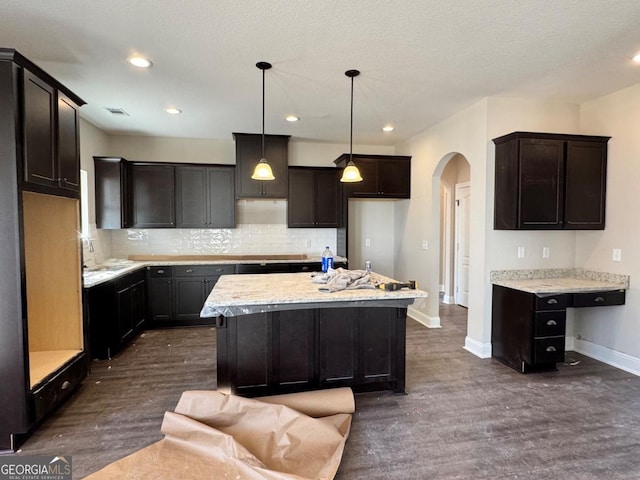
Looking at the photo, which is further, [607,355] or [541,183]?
[607,355]

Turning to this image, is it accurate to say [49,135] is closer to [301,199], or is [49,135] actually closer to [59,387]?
[59,387]

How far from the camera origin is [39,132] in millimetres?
2332

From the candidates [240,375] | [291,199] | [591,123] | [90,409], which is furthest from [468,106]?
[90,409]

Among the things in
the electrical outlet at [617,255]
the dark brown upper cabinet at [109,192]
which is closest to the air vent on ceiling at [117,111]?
the dark brown upper cabinet at [109,192]

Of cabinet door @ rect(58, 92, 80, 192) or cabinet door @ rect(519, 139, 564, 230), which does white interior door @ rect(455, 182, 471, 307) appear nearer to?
cabinet door @ rect(519, 139, 564, 230)

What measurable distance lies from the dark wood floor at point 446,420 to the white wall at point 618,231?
0.31 m

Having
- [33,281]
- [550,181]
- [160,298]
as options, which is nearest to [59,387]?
[33,281]

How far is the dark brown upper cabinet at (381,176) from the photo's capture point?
206 inches

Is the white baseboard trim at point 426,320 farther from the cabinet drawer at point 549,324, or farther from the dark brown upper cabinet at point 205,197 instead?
the dark brown upper cabinet at point 205,197

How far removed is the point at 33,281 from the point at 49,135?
3.88ft

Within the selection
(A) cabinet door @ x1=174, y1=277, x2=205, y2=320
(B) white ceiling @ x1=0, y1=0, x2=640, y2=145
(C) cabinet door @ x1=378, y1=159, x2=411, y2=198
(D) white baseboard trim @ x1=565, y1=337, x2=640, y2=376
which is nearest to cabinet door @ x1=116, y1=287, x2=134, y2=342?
(A) cabinet door @ x1=174, y1=277, x2=205, y2=320

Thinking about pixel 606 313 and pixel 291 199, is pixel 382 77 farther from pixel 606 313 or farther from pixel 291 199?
pixel 606 313

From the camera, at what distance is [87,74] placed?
312 cm

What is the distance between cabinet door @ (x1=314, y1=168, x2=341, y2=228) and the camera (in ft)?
17.6
